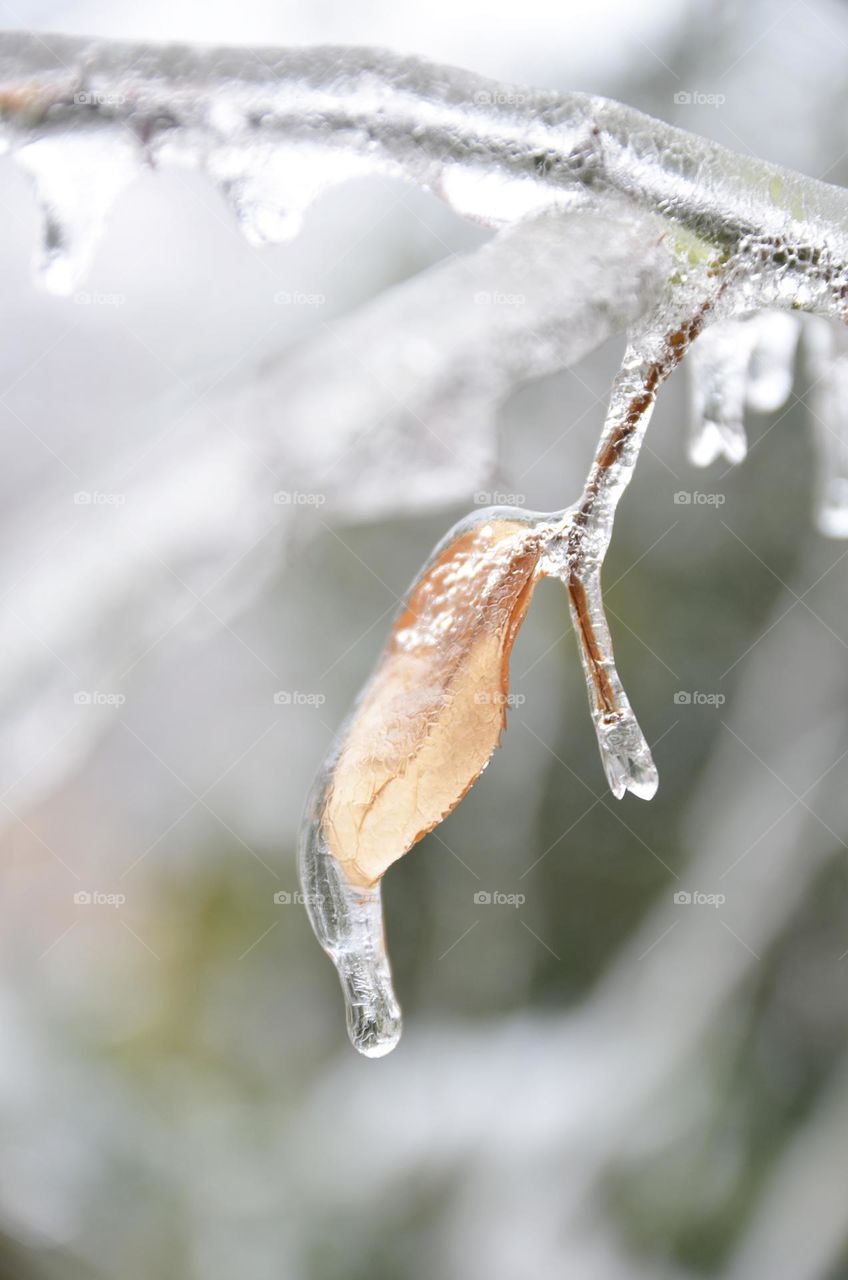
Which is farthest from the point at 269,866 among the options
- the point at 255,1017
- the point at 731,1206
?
the point at 731,1206

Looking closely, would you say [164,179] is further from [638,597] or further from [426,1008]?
[426,1008]

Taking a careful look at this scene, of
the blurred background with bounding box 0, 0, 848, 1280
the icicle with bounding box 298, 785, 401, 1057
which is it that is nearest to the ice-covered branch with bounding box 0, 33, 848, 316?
the icicle with bounding box 298, 785, 401, 1057

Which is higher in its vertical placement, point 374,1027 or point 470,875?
point 374,1027

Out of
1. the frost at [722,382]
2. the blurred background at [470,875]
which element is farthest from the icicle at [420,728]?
the blurred background at [470,875]

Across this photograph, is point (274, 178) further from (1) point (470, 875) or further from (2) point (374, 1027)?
(1) point (470, 875)

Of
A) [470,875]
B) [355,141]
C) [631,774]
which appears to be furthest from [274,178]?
[470,875]

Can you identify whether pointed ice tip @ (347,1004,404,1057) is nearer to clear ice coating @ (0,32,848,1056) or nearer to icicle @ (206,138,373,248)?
clear ice coating @ (0,32,848,1056)
